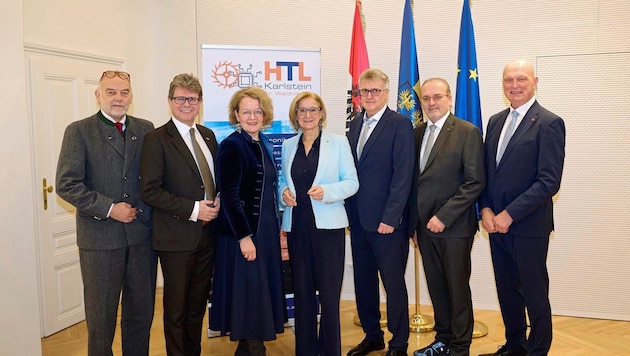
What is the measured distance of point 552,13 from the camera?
429cm

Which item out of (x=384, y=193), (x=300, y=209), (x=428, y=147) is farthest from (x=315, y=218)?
(x=428, y=147)

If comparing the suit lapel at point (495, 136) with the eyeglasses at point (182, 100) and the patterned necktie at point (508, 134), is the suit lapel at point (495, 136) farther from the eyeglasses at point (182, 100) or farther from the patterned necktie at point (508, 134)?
the eyeglasses at point (182, 100)

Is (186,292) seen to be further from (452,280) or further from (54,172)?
(54,172)

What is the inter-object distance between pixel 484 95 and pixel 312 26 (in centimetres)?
171

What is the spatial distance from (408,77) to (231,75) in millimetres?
→ 1401

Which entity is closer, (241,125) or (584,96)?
(241,125)

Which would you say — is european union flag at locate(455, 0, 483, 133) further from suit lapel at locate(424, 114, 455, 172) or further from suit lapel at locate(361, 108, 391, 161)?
suit lapel at locate(361, 108, 391, 161)

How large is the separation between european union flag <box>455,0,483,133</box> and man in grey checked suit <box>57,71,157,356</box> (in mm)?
2405

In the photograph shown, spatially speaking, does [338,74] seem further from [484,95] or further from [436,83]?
[436,83]

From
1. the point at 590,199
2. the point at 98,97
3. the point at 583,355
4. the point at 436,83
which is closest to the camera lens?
the point at 98,97

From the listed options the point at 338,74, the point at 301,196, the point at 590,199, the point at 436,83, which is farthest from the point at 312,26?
the point at 590,199

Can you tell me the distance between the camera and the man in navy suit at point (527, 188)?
2.98 metres

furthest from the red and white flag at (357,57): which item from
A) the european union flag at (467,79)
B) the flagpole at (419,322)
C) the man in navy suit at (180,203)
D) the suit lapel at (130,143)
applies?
the suit lapel at (130,143)

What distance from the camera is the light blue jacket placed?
299 cm
